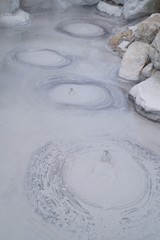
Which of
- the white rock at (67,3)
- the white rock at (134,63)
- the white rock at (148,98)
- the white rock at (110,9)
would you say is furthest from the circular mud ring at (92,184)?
the white rock at (67,3)

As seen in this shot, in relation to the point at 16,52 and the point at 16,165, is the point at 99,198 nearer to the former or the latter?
the point at 16,165

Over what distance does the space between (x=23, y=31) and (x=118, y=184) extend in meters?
4.63

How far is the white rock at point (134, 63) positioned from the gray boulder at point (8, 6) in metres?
3.08

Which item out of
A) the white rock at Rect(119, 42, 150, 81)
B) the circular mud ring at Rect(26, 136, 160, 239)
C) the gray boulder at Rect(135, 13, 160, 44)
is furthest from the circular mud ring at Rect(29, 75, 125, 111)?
the gray boulder at Rect(135, 13, 160, 44)

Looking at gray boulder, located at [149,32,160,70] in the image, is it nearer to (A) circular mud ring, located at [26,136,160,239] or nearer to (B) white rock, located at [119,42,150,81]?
(B) white rock, located at [119,42,150,81]

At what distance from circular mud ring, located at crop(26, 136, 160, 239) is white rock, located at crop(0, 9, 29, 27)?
420 cm

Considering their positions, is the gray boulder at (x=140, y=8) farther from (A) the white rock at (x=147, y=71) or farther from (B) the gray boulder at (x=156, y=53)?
(A) the white rock at (x=147, y=71)

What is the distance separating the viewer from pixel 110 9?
826 cm

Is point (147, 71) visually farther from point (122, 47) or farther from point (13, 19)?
point (13, 19)

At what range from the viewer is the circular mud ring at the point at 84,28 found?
6848 mm

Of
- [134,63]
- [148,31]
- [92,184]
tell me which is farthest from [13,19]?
[92,184]

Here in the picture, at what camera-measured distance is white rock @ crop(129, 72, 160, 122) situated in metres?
4.16

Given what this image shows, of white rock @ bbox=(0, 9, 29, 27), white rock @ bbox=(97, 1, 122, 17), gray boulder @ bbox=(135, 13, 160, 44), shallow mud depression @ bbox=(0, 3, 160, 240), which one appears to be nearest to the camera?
shallow mud depression @ bbox=(0, 3, 160, 240)

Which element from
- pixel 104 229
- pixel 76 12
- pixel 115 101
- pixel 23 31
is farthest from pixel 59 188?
pixel 76 12
